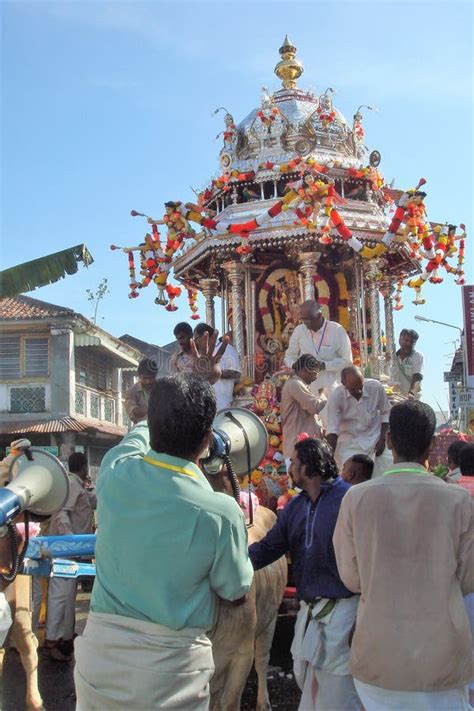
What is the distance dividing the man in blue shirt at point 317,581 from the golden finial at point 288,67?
46.7ft

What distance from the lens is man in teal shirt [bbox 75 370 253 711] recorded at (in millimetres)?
2680

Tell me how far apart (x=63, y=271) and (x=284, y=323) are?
186 inches

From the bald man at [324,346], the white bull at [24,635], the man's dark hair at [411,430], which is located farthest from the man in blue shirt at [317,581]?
the bald man at [324,346]

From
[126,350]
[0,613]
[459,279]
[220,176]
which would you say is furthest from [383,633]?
[126,350]

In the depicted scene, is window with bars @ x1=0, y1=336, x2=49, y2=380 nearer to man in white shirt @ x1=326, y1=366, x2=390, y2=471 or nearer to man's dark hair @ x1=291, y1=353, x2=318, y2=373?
man's dark hair @ x1=291, y1=353, x2=318, y2=373

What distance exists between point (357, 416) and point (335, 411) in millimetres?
218

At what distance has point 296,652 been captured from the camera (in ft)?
13.3

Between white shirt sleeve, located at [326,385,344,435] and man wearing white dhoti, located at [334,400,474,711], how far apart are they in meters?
3.84

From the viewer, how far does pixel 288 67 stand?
55.4 ft

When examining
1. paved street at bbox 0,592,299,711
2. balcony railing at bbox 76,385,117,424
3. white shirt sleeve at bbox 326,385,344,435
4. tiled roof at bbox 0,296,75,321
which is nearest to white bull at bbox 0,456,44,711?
paved street at bbox 0,592,299,711

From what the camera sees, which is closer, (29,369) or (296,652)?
(296,652)

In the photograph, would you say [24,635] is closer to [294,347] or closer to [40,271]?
[294,347]

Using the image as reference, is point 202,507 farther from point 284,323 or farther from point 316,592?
point 284,323

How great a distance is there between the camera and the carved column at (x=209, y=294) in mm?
15539
